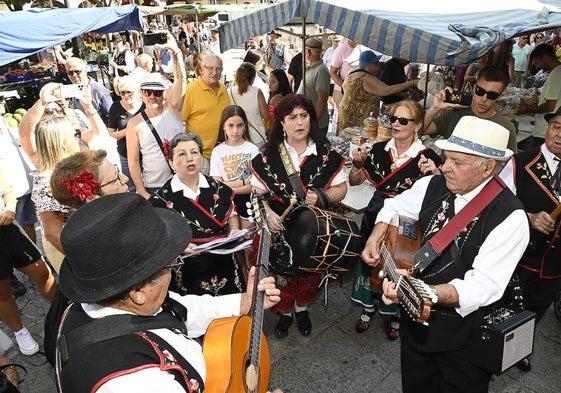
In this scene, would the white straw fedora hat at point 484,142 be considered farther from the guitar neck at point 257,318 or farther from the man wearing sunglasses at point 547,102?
the man wearing sunglasses at point 547,102

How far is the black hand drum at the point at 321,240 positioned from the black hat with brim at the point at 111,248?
1.54 metres

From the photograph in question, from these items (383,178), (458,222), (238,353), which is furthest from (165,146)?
(458,222)

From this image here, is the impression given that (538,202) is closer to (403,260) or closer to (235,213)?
(403,260)

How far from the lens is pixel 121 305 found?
1511mm

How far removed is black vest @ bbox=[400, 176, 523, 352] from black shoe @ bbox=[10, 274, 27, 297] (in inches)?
166

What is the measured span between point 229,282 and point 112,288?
6.10 ft

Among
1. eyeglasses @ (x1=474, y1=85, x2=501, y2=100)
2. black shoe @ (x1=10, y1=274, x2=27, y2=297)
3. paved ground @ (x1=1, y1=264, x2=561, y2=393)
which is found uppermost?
eyeglasses @ (x1=474, y1=85, x2=501, y2=100)

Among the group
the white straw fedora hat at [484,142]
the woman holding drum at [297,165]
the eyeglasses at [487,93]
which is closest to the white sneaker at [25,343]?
the woman holding drum at [297,165]

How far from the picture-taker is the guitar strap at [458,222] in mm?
2133

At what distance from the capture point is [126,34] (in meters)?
16.7

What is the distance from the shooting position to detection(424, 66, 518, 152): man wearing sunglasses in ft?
12.2

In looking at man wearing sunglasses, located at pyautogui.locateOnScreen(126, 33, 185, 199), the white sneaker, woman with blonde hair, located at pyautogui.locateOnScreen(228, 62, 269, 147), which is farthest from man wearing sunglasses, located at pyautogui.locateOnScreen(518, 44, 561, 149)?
the white sneaker

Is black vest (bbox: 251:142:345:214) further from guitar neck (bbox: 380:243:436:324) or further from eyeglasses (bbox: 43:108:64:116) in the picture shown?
eyeglasses (bbox: 43:108:64:116)

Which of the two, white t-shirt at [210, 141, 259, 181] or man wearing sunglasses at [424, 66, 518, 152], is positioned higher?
man wearing sunglasses at [424, 66, 518, 152]
